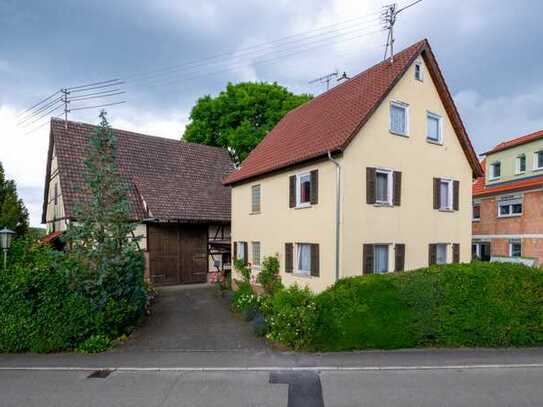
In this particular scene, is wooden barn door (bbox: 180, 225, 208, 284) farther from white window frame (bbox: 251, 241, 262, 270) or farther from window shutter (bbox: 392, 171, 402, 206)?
window shutter (bbox: 392, 171, 402, 206)

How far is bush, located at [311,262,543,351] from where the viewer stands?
9.24m

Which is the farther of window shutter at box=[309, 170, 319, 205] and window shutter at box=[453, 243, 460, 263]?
window shutter at box=[453, 243, 460, 263]

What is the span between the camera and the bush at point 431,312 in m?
9.24

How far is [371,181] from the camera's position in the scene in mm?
12789

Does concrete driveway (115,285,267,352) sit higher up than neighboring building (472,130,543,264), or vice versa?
neighboring building (472,130,543,264)

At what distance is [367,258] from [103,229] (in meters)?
8.71

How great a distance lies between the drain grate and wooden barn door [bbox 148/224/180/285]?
10.3 meters

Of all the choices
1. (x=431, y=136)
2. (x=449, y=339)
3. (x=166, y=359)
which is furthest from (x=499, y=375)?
(x=431, y=136)

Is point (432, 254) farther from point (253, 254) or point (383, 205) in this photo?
point (253, 254)

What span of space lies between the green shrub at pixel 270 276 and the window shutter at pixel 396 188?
536cm

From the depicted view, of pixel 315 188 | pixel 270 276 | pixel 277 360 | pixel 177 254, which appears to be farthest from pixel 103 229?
pixel 177 254

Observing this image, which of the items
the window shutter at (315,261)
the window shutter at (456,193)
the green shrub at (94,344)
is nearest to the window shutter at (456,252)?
the window shutter at (456,193)

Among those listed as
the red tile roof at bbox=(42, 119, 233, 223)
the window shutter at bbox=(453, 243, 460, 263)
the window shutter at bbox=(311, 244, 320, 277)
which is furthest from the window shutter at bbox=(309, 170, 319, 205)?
the red tile roof at bbox=(42, 119, 233, 223)

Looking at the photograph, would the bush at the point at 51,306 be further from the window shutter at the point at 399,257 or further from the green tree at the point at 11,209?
the green tree at the point at 11,209
